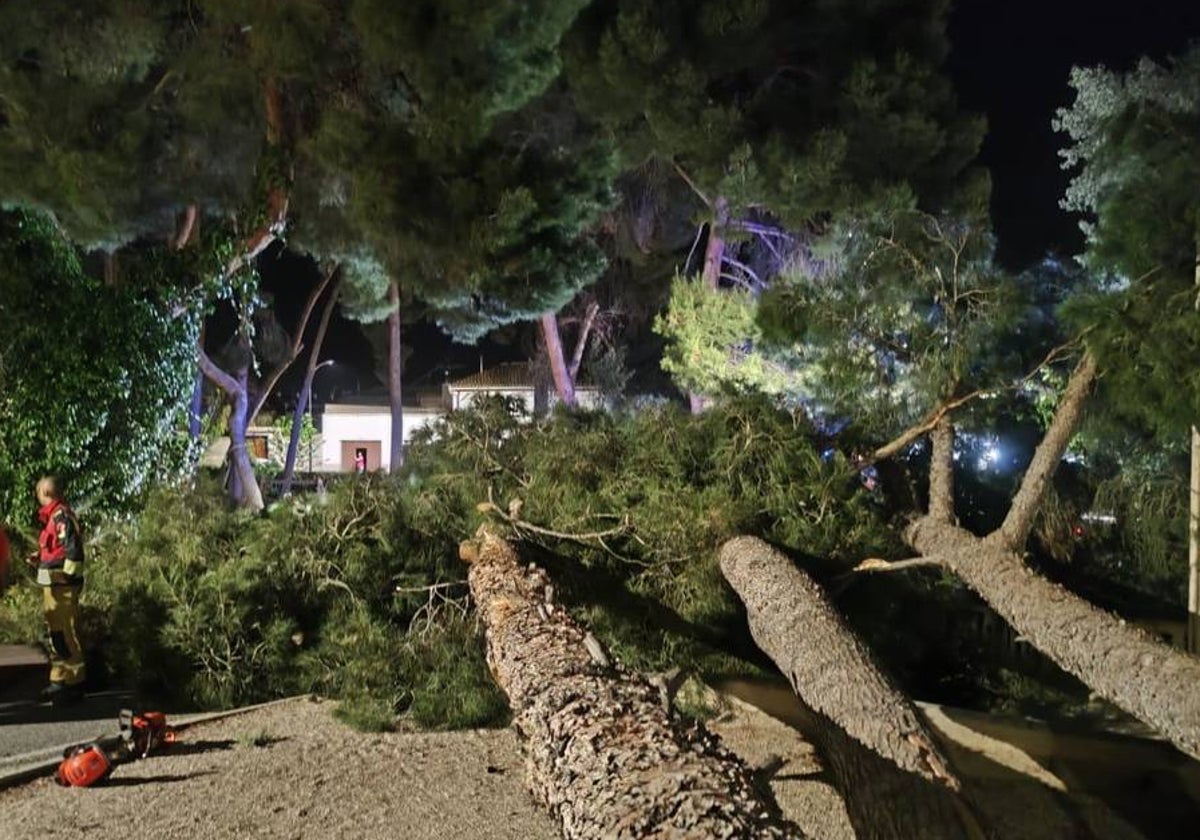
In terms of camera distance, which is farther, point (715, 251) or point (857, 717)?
point (715, 251)

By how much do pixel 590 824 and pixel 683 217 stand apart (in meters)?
14.4

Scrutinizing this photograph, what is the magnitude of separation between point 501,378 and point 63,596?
26.0m

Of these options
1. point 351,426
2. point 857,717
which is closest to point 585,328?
point 351,426

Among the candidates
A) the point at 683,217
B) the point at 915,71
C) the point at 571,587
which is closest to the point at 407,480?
the point at 571,587

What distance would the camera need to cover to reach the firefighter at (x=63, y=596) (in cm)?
610

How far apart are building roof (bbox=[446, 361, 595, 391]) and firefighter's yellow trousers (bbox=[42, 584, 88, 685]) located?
22.8 m

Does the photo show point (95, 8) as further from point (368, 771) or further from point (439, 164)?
point (368, 771)

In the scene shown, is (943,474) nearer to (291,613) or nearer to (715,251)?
(291,613)

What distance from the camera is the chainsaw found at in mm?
4594

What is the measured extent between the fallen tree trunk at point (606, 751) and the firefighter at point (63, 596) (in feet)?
10.1

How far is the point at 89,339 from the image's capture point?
8500mm

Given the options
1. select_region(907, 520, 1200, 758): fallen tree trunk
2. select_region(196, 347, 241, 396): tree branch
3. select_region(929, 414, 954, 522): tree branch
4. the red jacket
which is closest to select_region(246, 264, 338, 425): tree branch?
select_region(196, 347, 241, 396): tree branch

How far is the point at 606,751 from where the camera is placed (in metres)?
3.02

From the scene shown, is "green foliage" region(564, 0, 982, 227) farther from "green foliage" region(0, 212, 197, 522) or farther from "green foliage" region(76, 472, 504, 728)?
"green foliage" region(76, 472, 504, 728)
